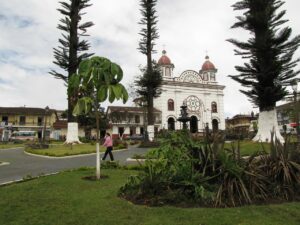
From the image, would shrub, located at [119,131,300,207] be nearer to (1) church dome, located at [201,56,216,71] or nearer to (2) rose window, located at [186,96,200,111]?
(2) rose window, located at [186,96,200,111]

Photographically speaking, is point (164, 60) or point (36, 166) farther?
point (164, 60)

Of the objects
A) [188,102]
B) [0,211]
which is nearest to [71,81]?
[0,211]

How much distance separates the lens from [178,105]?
56594mm

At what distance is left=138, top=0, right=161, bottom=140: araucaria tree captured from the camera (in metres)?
28.2

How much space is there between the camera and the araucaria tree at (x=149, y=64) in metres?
28.2

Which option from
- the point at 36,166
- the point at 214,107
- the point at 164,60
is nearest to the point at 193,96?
the point at 214,107

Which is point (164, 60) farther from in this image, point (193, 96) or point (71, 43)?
point (71, 43)

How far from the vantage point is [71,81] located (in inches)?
333

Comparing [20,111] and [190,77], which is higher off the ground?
[190,77]

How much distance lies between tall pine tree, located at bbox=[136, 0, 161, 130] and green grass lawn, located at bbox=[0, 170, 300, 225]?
21.8m

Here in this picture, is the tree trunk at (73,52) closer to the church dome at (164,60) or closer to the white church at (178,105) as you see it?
the white church at (178,105)

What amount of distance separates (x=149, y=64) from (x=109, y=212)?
960 inches

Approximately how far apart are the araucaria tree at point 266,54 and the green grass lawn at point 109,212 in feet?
50.3

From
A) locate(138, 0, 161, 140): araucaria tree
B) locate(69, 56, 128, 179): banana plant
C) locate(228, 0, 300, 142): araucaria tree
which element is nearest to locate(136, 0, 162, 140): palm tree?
locate(138, 0, 161, 140): araucaria tree
